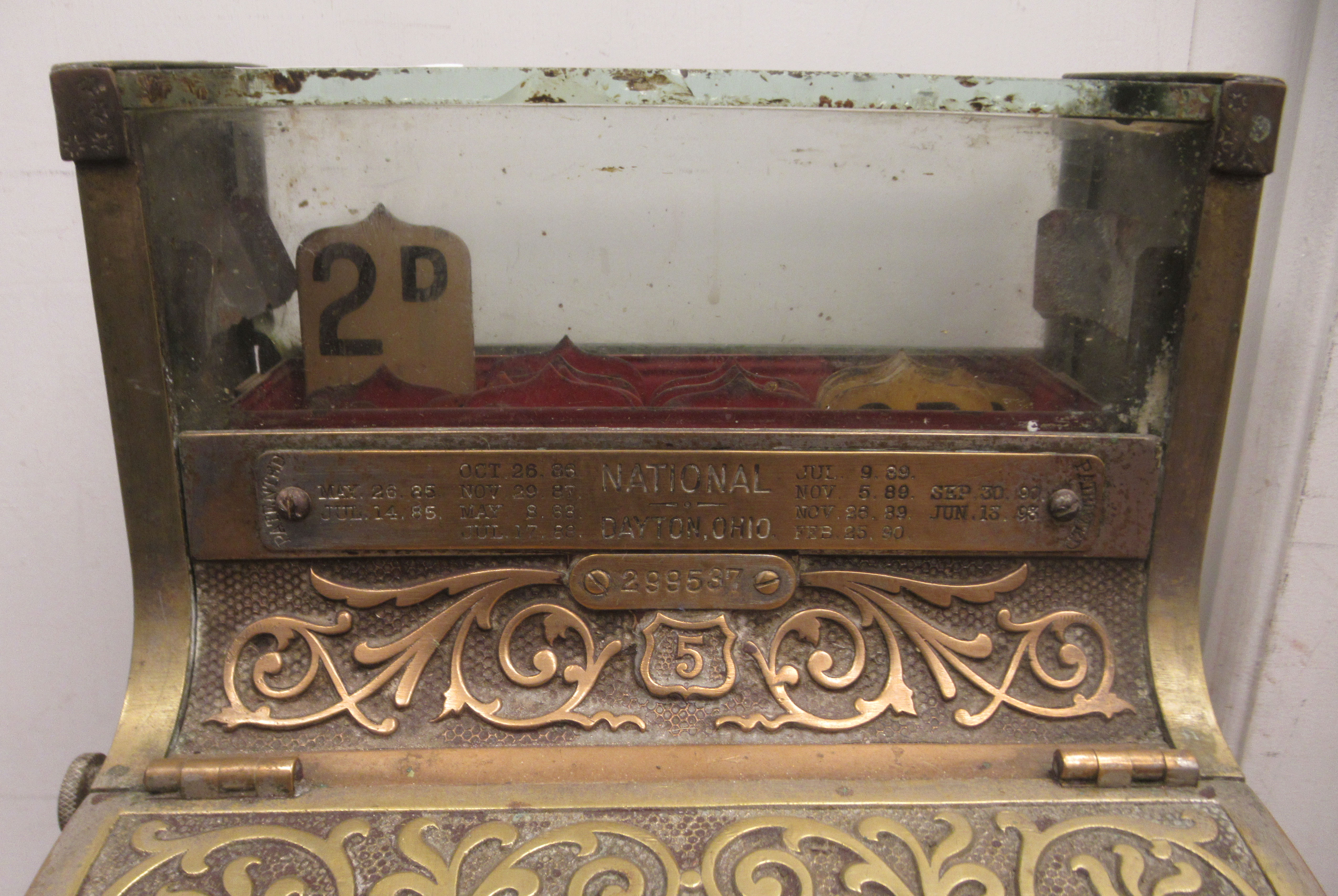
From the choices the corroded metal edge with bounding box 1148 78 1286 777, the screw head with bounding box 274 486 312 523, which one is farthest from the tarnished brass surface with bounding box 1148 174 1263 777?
the screw head with bounding box 274 486 312 523

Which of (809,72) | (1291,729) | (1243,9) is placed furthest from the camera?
(1291,729)

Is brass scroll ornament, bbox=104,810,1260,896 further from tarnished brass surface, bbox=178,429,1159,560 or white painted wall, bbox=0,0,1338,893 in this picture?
white painted wall, bbox=0,0,1338,893

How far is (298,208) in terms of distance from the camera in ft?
2.70

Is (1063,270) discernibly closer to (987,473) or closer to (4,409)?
(987,473)

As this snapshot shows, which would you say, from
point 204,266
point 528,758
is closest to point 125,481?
point 204,266

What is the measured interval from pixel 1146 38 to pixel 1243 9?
4.5 inches

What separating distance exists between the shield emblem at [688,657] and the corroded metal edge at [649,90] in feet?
1.60

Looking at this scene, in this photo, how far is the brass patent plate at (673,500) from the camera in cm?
84

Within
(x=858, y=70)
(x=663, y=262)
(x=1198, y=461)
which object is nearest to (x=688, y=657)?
(x=663, y=262)

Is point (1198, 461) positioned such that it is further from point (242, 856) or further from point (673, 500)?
point (242, 856)

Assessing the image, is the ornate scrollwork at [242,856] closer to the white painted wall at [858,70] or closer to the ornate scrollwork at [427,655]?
the ornate scrollwork at [427,655]

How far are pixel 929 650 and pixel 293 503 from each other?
626 mm

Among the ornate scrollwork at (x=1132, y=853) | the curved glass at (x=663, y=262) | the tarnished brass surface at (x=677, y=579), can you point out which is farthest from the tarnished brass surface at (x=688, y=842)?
the curved glass at (x=663, y=262)

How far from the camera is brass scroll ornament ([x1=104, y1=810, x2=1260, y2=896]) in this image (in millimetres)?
723
